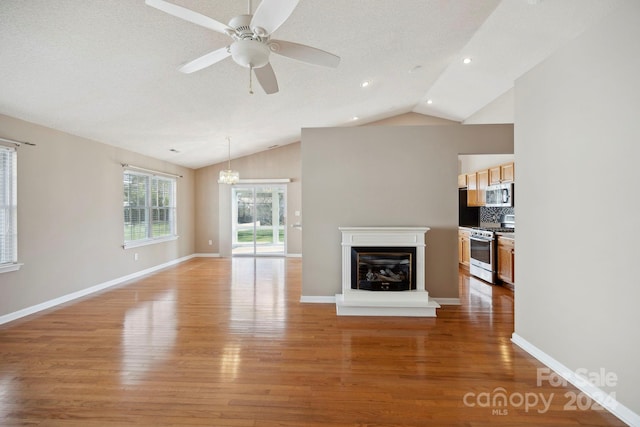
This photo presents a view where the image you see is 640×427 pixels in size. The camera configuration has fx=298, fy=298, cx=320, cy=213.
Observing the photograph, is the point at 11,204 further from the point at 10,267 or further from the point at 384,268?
the point at 384,268

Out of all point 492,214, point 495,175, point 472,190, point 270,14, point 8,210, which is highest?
point 270,14

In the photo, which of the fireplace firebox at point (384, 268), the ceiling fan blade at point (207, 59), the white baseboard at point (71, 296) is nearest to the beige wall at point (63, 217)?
the white baseboard at point (71, 296)

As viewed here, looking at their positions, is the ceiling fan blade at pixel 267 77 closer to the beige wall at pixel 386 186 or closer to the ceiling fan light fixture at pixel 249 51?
the ceiling fan light fixture at pixel 249 51

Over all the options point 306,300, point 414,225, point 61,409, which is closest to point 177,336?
point 61,409

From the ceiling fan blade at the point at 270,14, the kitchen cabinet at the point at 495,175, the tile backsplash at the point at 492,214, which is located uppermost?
the ceiling fan blade at the point at 270,14

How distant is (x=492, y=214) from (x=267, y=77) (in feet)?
19.4

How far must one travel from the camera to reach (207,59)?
2049 mm

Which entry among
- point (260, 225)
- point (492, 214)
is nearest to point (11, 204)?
point (260, 225)

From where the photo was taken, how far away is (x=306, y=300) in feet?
14.0

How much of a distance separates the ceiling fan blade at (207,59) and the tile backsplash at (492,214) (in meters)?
5.77

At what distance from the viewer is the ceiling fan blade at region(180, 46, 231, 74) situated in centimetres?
197

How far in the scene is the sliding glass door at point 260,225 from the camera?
841 centimetres

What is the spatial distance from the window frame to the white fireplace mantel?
3943 mm

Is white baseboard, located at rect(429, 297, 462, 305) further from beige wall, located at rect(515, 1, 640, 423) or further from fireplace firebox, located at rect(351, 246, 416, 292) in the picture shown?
beige wall, located at rect(515, 1, 640, 423)
